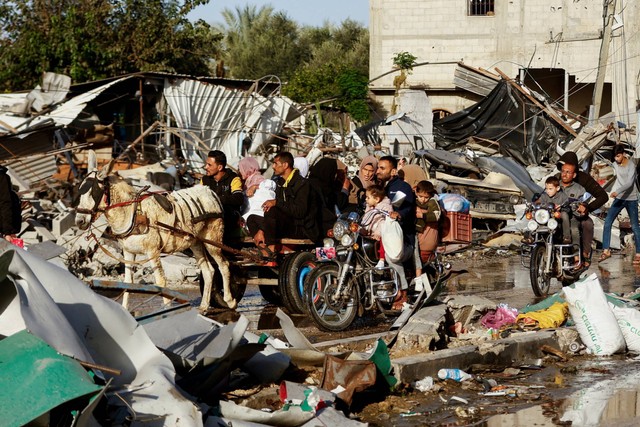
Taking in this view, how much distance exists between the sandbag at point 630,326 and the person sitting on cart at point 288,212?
353 cm

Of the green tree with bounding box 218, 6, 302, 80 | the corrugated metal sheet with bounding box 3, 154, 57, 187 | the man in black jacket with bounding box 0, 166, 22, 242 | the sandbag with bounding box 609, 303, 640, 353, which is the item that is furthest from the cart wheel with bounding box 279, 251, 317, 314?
the green tree with bounding box 218, 6, 302, 80

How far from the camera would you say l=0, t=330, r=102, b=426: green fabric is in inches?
209

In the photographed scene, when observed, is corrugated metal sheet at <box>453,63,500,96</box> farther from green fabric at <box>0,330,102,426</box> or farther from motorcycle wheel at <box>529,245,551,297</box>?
green fabric at <box>0,330,102,426</box>

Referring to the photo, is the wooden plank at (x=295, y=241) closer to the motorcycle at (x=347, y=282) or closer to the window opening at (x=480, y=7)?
the motorcycle at (x=347, y=282)

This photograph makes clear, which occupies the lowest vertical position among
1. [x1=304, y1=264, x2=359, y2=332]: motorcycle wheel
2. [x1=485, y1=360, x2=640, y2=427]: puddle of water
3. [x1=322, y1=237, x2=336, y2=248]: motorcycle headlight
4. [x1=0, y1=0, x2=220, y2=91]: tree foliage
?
[x1=485, y1=360, x2=640, y2=427]: puddle of water

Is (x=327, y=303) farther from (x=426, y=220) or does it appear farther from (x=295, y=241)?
(x=426, y=220)

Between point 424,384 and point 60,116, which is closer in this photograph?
point 424,384

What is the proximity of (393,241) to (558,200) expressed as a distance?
3792 millimetres

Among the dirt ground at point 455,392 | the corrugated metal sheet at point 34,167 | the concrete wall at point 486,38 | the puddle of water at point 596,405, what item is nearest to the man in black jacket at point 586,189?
the dirt ground at point 455,392

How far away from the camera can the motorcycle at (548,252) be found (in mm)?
13805

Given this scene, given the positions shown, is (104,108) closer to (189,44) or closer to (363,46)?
(189,44)

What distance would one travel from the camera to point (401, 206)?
11656 mm

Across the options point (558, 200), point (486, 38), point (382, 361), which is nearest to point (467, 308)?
point (382, 361)

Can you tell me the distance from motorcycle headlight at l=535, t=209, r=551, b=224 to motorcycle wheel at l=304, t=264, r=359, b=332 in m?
3.83
